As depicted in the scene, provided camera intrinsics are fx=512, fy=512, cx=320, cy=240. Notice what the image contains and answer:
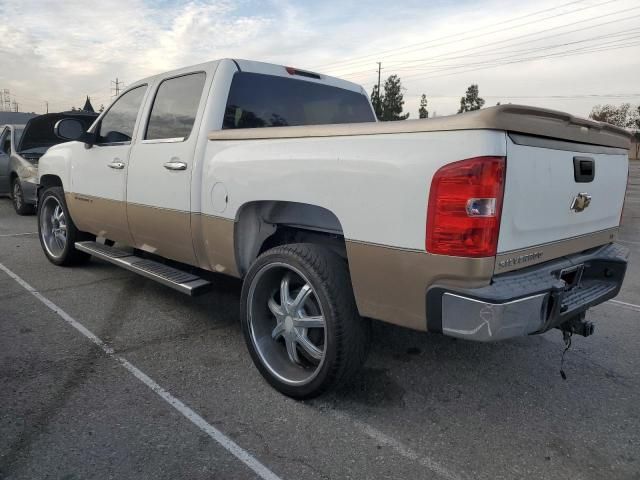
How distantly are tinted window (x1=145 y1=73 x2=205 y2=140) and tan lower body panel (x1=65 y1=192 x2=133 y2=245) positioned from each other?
0.76 metres

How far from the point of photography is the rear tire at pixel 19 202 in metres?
10.00

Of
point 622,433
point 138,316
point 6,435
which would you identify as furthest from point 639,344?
point 6,435

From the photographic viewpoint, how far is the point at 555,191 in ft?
8.41

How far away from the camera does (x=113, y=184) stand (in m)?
4.52

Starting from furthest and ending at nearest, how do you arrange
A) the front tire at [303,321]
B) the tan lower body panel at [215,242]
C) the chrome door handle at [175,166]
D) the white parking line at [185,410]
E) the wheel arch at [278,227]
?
the chrome door handle at [175,166] < the tan lower body panel at [215,242] < the wheel arch at [278,227] < the front tire at [303,321] < the white parking line at [185,410]

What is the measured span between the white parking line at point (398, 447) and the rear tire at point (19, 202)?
9329mm

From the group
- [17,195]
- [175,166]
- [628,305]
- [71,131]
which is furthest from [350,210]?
[17,195]

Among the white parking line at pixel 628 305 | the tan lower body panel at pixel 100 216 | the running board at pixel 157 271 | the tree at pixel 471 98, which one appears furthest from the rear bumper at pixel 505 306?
the tree at pixel 471 98

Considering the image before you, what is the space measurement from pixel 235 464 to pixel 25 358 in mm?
1922

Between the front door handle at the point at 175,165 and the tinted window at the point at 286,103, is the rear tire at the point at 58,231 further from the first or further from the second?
the tinted window at the point at 286,103

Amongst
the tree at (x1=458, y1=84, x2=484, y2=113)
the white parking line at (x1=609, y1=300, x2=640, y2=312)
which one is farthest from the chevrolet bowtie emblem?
the tree at (x1=458, y1=84, x2=484, y2=113)

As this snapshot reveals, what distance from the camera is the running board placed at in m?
3.64

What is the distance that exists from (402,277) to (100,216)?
3424mm

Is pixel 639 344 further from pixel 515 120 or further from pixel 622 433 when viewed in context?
pixel 515 120
